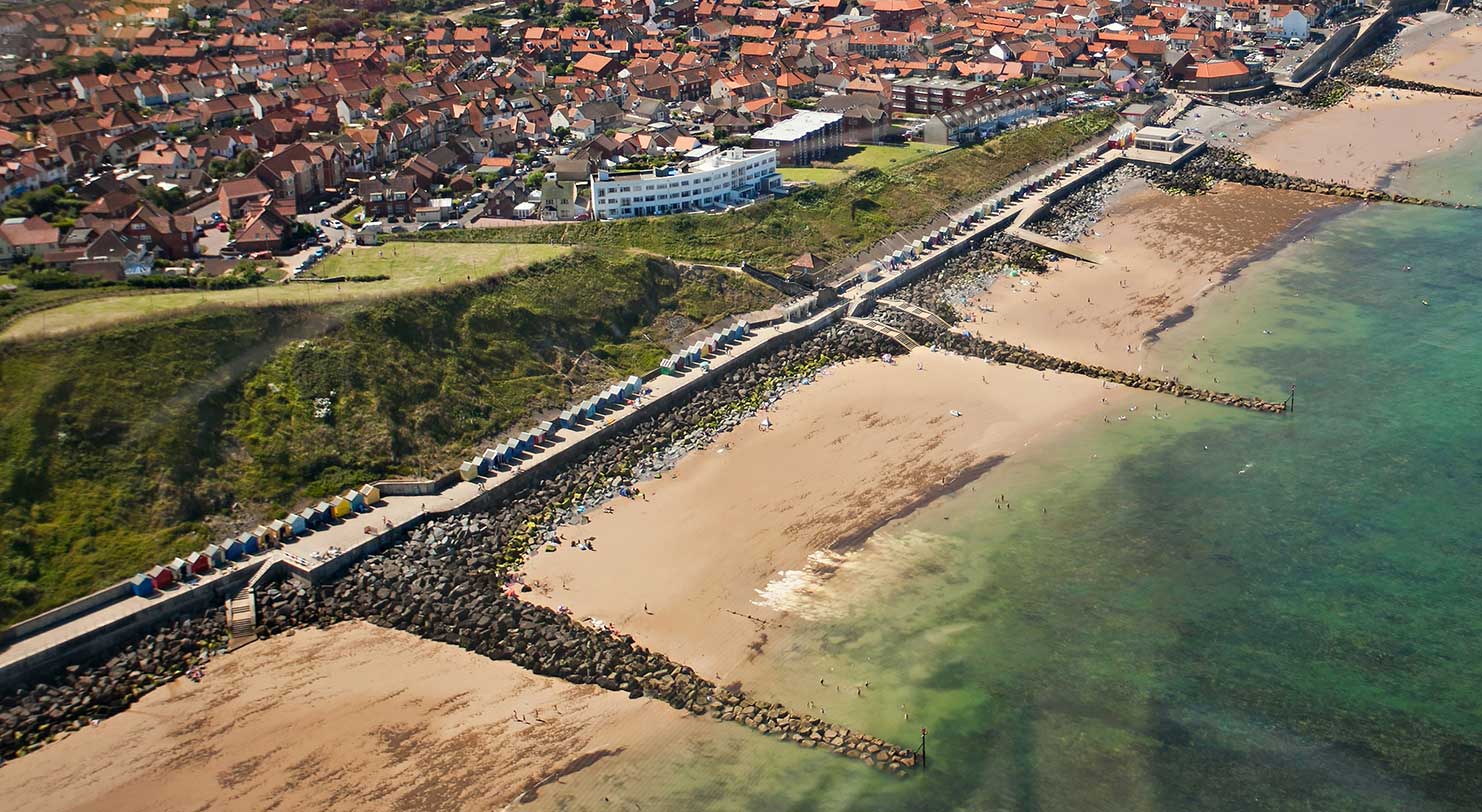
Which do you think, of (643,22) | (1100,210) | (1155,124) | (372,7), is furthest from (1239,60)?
(372,7)

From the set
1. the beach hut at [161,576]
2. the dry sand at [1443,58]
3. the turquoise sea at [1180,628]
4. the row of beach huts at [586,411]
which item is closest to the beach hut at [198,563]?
the beach hut at [161,576]

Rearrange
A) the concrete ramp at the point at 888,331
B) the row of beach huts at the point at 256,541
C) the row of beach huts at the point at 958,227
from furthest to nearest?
the row of beach huts at the point at 958,227
the concrete ramp at the point at 888,331
the row of beach huts at the point at 256,541

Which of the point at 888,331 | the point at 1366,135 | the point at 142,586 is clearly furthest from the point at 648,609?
the point at 1366,135

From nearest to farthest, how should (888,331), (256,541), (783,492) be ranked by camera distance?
(256,541), (783,492), (888,331)

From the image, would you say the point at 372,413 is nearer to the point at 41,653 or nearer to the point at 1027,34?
the point at 41,653

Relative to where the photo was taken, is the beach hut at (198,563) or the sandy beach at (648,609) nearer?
the sandy beach at (648,609)

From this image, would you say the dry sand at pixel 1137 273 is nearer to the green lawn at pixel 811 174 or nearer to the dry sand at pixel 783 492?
the dry sand at pixel 783 492

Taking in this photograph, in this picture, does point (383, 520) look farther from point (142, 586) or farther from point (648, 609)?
point (648, 609)
